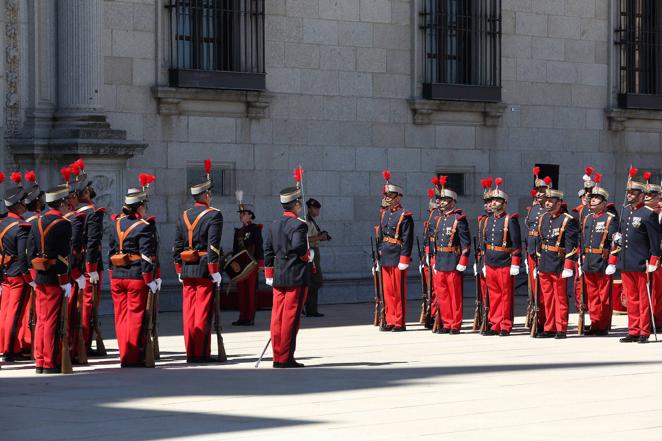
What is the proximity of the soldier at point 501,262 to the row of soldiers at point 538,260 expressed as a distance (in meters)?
0.01

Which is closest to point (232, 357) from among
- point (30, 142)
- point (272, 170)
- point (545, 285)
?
point (545, 285)

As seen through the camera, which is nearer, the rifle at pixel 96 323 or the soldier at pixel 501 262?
the rifle at pixel 96 323

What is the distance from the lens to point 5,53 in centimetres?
2200

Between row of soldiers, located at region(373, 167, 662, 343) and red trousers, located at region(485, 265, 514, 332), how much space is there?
13 millimetres

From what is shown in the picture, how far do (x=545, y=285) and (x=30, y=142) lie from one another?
24.6 feet

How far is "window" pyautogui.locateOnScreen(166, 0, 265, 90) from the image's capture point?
23.7 metres

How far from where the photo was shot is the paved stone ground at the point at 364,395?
11164 millimetres

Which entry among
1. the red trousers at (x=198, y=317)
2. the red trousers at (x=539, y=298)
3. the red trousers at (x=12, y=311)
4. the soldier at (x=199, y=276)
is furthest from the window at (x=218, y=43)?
the red trousers at (x=198, y=317)

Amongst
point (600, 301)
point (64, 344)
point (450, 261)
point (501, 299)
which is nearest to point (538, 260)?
point (501, 299)

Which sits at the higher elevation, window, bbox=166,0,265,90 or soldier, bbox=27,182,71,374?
window, bbox=166,0,265,90

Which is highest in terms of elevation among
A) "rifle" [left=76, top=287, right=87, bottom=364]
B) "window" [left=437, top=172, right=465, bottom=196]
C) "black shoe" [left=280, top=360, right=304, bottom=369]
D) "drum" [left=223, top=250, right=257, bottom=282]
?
"window" [left=437, top=172, right=465, bottom=196]

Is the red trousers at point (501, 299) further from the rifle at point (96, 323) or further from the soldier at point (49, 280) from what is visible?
the soldier at point (49, 280)

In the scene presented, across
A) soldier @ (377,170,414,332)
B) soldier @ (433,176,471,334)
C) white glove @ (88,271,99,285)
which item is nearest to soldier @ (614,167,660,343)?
soldier @ (433,176,471,334)

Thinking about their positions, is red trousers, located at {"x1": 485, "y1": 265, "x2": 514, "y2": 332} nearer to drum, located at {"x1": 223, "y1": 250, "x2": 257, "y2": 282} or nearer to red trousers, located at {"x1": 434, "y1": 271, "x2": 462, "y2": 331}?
red trousers, located at {"x1": 434, "y1": 271, "x2": 462, "y2": 331}
